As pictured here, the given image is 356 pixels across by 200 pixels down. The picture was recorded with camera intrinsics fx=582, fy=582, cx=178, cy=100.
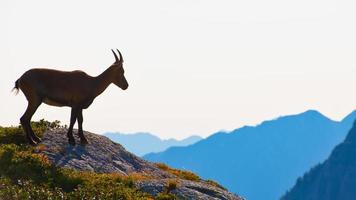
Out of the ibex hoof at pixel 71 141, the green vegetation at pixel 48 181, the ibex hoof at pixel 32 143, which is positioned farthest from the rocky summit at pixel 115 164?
the green vegetation at pixel 48 181

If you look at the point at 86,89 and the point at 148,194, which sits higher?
the point at 86,89

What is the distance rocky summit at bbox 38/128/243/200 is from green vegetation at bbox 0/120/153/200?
813mm

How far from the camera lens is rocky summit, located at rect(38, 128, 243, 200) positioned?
2111 cm

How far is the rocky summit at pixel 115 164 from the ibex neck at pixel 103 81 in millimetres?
2445

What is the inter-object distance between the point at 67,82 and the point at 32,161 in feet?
14.4

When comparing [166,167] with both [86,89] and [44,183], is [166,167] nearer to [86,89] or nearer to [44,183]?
[86,89]

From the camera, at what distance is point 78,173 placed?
20484 millimetres

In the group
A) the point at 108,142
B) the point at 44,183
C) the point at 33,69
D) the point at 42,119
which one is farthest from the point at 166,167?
the point at 44,183

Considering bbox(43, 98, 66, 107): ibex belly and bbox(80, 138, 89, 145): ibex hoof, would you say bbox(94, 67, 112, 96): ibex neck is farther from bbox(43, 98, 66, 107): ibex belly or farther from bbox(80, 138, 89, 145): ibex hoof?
bbox(80, 138, 89, 145): ibex hoof

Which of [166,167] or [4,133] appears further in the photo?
[166,167]

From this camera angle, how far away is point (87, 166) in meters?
22.5

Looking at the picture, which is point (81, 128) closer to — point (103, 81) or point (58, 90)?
point (58, 90)

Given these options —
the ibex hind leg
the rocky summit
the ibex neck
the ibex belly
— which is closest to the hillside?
the rocky summit

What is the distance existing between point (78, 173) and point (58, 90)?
14.1ft
